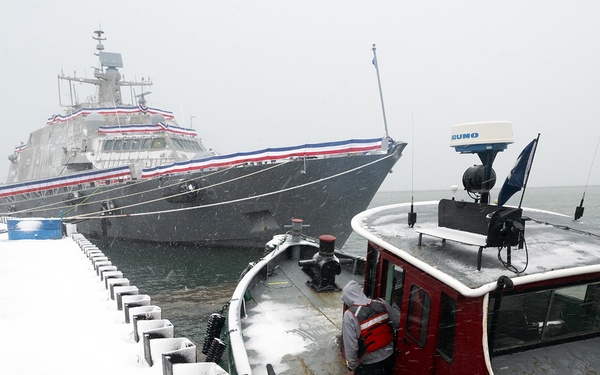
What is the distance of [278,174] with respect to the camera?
1747cm

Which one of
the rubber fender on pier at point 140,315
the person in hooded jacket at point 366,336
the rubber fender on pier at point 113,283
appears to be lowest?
the rubber fender on pier at point 113,283

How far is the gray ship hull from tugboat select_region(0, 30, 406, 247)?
0.05 meters

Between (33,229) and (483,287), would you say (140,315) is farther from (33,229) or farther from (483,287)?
(33,229)

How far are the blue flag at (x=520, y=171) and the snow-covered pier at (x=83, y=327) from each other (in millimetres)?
3407

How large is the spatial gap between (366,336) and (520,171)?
2.25 metres

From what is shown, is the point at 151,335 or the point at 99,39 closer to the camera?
the point at 151,335

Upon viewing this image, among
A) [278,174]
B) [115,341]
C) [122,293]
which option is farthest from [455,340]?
[278,174]

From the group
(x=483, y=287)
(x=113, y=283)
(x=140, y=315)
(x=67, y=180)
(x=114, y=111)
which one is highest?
(x=114, y=111)

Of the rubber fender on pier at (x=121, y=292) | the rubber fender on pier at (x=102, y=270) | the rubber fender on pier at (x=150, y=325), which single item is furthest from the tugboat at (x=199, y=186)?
the rubber fender on pier at (x=150, y=325)

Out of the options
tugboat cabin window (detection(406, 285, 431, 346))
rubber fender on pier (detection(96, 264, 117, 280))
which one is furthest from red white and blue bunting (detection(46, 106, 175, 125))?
tugboat cabin window (detection(406, 285, 431, 346))

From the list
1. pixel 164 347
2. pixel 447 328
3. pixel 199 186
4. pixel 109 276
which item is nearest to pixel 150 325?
pixel 164 347

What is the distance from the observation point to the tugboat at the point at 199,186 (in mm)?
17422

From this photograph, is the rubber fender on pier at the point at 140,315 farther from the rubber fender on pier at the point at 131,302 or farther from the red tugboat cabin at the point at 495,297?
the red tugboat cabin at the point at 495,297

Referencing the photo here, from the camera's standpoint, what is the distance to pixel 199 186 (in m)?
18.4
